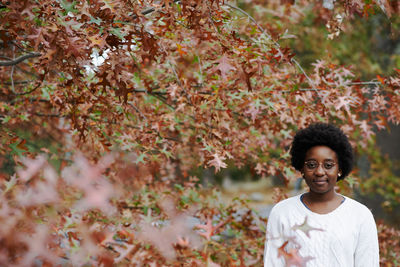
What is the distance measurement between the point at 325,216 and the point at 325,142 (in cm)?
42

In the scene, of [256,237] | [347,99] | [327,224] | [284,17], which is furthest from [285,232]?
[284,17]

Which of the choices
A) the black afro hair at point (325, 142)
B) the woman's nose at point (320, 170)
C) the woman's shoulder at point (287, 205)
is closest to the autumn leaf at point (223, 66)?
the black afro hair at point (325, 142)

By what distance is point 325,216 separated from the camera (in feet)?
7.18

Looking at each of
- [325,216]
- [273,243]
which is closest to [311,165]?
[325,216]

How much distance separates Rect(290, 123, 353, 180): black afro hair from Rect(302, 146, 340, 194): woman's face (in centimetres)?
4

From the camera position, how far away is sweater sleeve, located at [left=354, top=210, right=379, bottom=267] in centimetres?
211

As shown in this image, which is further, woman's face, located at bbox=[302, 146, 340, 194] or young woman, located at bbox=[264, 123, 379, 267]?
woman's face, located at bbox=[302, 146, 340, 194]

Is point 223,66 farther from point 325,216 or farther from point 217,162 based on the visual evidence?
point 325,216

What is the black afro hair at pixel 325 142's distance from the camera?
91.9 inches

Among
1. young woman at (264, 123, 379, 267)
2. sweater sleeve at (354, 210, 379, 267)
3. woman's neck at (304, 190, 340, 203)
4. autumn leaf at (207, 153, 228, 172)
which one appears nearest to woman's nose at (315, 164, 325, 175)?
young woman at (264, 123, 379, 267)

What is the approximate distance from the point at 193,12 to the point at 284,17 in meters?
3.40

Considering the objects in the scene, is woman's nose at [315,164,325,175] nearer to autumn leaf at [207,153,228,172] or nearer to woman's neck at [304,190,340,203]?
woman's neck at [304,190,340,203]

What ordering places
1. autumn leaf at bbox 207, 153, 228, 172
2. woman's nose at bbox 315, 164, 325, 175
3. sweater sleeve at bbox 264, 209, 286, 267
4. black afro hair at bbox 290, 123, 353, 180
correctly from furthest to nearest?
autumn leaf at bbox 207, 153, 228, 172 < black afro hair at bbox 290, 123, 353, 180 < woman's nose at bbox 315, 164, 325, 175 < sweater sleeve at bbox 264, 209, 286, 267

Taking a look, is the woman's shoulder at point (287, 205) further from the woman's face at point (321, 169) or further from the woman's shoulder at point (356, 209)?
the woman's shoulder at point (356, 209)
